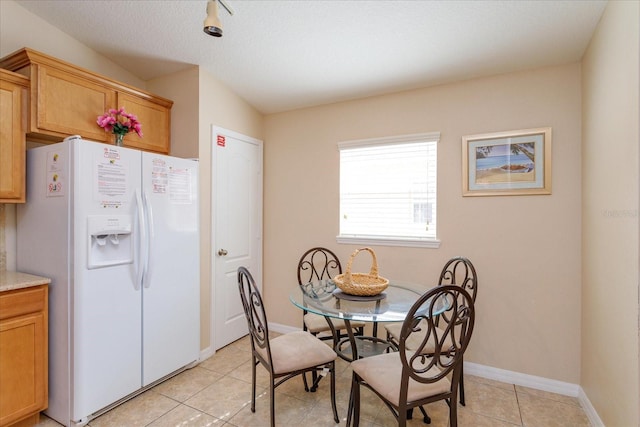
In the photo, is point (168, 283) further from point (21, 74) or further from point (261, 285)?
point (21, 74)

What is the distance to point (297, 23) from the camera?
229 cm

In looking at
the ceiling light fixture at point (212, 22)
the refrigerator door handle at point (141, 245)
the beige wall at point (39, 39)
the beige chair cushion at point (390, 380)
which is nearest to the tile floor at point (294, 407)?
the beige chair cushion at point (390, 380)

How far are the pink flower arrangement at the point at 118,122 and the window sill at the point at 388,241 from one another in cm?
211

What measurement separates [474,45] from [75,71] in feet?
9.80

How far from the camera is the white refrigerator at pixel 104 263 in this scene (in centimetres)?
198

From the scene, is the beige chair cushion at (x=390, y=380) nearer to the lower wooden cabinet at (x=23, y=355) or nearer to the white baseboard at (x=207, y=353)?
the white baseboard at (x=207, y=353)

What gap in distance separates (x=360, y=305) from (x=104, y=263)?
173cm

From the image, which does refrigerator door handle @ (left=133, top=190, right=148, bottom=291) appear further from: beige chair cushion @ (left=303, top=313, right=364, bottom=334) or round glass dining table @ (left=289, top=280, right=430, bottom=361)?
beige chair cushion @ (left=303, top=313, right=364, bottom=334)

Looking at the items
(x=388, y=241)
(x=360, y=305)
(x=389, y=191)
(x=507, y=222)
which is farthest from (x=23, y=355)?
(x=507, y=222)

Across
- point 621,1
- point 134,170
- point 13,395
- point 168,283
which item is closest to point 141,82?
point 134,170

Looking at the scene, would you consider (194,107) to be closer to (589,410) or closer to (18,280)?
(18,280)

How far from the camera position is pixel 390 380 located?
1.66 metres

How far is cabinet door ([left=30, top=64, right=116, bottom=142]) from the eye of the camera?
2174 mm

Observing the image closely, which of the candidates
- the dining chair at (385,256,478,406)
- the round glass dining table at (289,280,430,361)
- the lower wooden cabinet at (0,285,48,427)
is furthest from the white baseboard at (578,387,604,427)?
the lower wooden cabinet at (0,285,48,427)
